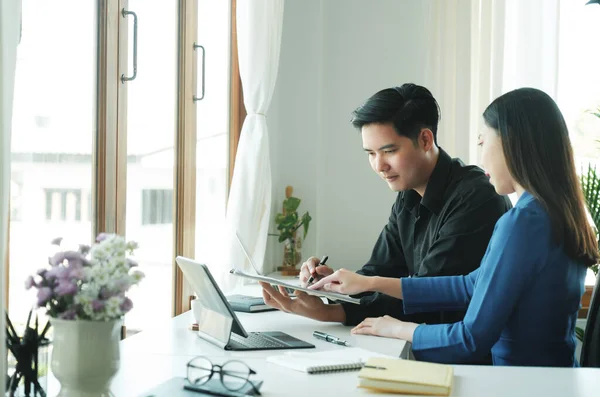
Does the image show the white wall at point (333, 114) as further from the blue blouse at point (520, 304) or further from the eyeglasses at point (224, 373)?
the eyeglasses at point (224, 373)

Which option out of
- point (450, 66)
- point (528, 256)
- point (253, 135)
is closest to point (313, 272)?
point (528, 256)

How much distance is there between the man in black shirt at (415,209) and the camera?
217 cm

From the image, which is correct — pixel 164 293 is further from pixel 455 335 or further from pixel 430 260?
pixel 455 335

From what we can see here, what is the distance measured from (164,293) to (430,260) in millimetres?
1137

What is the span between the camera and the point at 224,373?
4.50ft

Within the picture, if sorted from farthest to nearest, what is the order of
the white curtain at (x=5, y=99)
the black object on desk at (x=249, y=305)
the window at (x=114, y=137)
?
the black object on desk at (x=249, y=305)
the window at (x=114, y=137)
the white curtain at (x=5, y=99)

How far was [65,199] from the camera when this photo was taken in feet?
6.63

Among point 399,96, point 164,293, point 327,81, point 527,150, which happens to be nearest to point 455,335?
point 527,150

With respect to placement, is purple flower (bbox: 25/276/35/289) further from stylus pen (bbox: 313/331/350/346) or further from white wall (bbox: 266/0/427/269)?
white wall (bbox: 266/0/427/269)

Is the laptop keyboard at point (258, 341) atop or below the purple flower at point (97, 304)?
below

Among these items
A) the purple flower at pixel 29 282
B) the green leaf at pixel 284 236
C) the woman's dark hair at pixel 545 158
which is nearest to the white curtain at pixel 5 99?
the purple flower at pixel 29 282

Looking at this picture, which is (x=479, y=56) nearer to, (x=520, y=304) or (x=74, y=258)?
(x=520, y=304)

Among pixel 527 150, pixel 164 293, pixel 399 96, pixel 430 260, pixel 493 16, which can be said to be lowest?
pixel 164 293

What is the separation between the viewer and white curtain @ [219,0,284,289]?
127 inches
